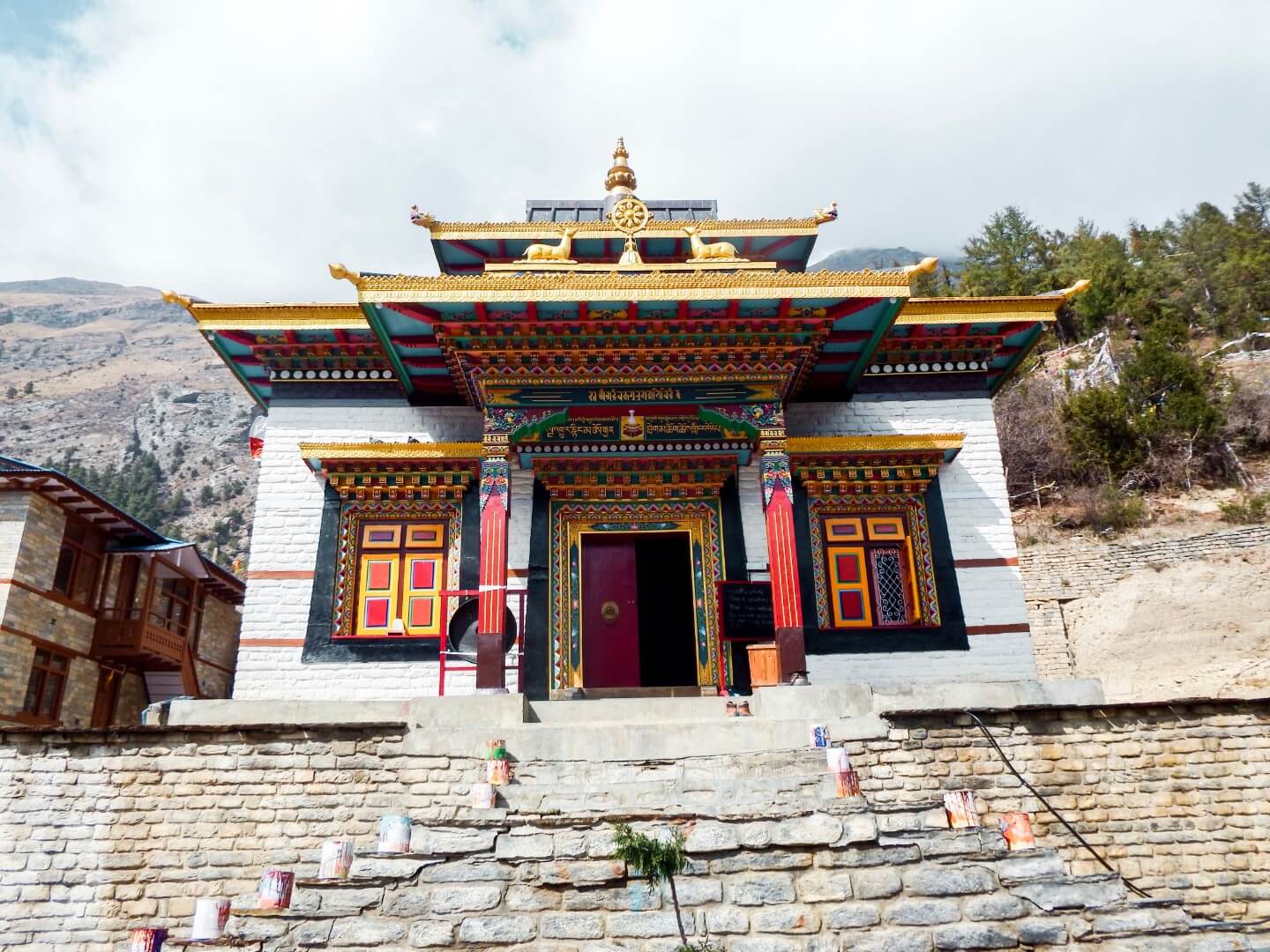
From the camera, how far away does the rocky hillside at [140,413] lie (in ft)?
215

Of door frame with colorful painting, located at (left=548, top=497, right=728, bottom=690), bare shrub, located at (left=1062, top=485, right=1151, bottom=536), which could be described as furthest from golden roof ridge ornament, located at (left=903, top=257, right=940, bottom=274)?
bare shrub, located at (left=1062, top=485, right=1151, bottom=536)

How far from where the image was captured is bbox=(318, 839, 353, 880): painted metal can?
5.16 m

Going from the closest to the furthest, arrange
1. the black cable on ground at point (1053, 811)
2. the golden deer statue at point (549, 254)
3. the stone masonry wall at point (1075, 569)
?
1. the black cable on ground at point (1053, 811)
2. the golden deer statue at point (549, 254)
3. the stone masonry wall at point (1075, 569)

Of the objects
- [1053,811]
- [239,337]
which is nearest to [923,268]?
[1053,811]

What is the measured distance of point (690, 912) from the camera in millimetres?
4730

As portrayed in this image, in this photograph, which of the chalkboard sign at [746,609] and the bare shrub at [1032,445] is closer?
the chalkboard sign at [746,609]

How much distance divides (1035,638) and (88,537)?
19.6 meters

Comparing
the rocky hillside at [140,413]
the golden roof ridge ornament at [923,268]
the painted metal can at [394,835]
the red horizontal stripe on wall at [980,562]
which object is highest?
the rocky hillside at [140,413]

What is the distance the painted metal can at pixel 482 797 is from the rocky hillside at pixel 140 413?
52.3 meters

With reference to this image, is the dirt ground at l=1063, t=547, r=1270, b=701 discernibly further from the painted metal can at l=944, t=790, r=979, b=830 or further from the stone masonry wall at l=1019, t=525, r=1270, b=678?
the painted metal can at l=944, t=790, r=979, b=830

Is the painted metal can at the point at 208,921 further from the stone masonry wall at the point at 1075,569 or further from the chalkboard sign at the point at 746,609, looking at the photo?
the stone masonry wall at the point at 1075,569

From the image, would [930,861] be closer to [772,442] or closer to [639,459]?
[772,442]

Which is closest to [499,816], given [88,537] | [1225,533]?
[88,537]

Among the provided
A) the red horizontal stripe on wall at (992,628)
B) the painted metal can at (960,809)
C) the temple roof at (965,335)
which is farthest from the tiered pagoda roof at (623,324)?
the painted metal can at (960,809)
